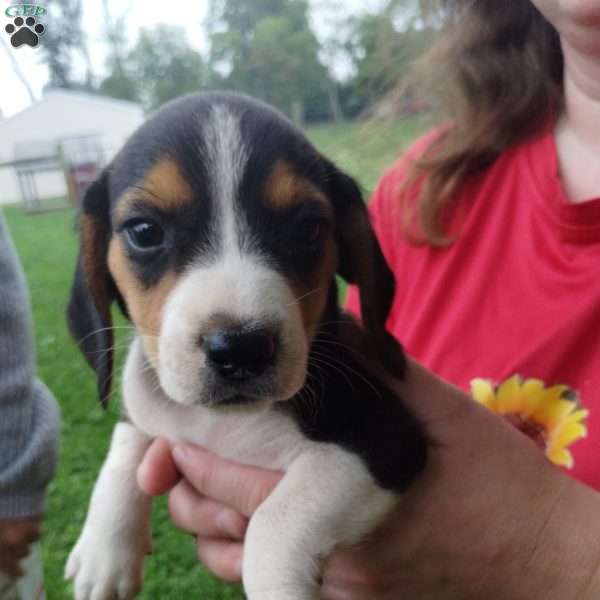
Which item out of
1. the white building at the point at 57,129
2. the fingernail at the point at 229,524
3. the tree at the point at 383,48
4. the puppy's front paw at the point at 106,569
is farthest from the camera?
the tree at the point at 383,48

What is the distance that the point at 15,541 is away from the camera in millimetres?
1738

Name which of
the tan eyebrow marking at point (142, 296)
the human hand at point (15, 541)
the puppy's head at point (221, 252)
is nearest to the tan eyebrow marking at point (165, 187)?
the puppy's head at point (221, 252)

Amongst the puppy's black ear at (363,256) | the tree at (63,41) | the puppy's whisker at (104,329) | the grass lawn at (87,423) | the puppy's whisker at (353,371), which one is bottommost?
the grass lawn at (87,423)

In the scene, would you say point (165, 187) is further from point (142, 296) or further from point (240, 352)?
point (240, 352)

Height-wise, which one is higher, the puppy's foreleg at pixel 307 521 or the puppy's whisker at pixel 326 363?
the puppy's whisker at pixel 326 363

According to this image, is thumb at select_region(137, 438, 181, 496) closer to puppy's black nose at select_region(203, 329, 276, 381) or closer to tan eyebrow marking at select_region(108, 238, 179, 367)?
tan eyebrow marking at select_region(108, 238, 179, 367)

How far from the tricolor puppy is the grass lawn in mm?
204

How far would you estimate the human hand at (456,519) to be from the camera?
148 centimetres

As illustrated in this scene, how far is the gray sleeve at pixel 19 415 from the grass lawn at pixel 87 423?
0.18 m

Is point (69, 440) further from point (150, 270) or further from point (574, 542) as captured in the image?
point (574, 542)

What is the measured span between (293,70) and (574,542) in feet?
6.12

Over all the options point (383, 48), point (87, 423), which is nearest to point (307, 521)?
point (383, 48)

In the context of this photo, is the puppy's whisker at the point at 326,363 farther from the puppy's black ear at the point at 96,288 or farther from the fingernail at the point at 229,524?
the puppy's black ear at the point at 96,288

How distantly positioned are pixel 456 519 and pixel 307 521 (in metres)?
0.33
